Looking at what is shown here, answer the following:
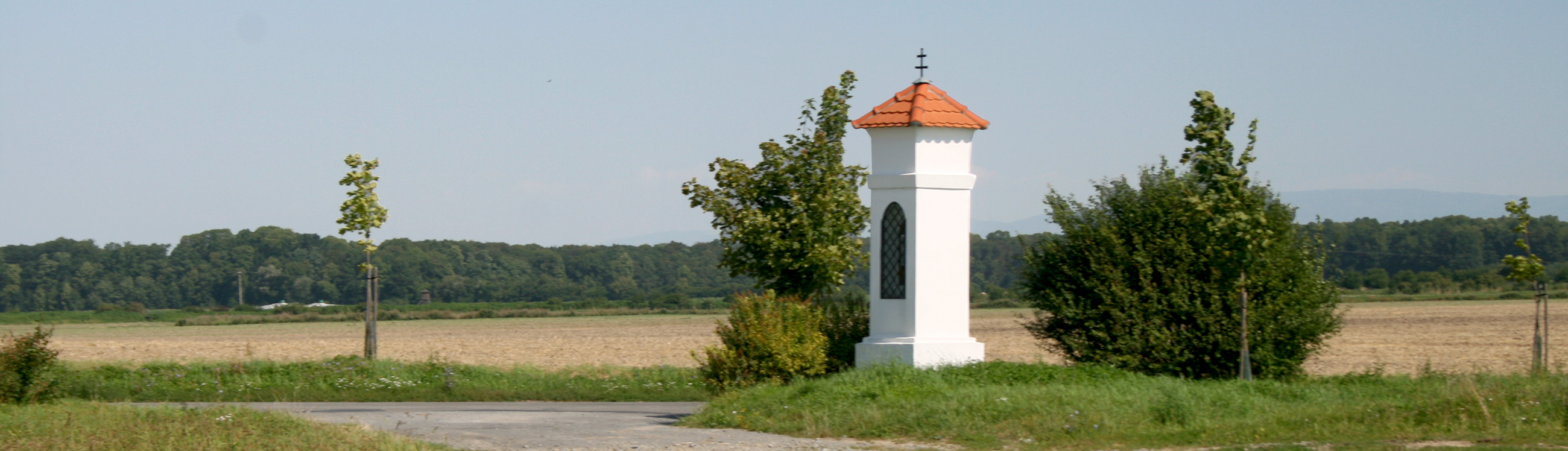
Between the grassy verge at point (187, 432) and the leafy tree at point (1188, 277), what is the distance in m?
9.19

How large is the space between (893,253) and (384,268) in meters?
99.6

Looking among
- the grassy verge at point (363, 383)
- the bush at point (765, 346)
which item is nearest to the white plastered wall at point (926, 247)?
the bush at point (765, 346)

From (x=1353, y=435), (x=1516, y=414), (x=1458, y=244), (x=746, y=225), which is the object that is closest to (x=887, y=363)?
(x=746, y=225)

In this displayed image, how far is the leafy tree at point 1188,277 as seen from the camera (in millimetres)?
16922

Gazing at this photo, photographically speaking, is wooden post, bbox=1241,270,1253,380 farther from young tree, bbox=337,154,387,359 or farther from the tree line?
the tree line

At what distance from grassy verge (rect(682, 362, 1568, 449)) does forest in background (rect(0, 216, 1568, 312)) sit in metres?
83.1

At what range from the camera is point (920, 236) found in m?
16.8

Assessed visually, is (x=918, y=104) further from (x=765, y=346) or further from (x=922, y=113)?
(x=765, y=346)

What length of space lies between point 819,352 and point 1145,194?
5.37 metres

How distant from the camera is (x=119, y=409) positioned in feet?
51.1

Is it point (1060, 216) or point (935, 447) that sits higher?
point (1060, 216)

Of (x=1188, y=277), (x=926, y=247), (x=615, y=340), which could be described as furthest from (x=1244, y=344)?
(x=615, y=340)

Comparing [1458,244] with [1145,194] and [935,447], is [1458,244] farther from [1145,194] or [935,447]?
[935,447]

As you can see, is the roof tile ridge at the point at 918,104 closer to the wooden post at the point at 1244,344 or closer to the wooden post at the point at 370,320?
the wooden post at the point at 1244,344
